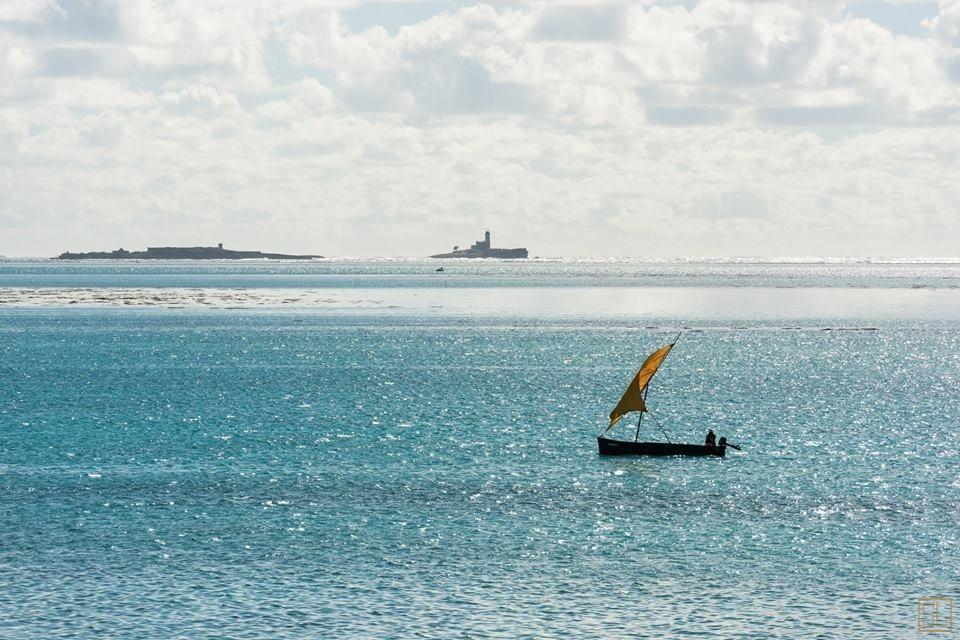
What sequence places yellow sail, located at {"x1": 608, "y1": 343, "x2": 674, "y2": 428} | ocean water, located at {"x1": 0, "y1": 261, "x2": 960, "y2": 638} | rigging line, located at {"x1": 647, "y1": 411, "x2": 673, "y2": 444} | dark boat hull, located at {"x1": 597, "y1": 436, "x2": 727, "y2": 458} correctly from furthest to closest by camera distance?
1. rigging line, located at {"x1": 647, "y1": 411, "x2": 673, "y2": 444}
2. yellow sail, located at {"x1": 608, "y1": 343, "x2": 674, "y2": 428}
3. dark boat hull, located at {"x1": 597, "y1": 436, "x2": 727, "y2": 458}
4. ocean water, located at {"x1": 0, "y1": 261, "x2": 960, "y2": 638}

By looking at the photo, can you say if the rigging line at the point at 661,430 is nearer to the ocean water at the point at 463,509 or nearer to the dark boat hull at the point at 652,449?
the ocean water at the point at 463,509

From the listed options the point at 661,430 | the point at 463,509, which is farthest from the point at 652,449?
the point at 463,509

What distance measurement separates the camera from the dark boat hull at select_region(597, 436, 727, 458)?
2692 inches

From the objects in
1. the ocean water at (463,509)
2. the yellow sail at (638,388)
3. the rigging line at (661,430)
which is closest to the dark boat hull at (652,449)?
the ocean water at (463,509)

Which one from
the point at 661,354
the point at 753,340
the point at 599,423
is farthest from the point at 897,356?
the point at 661,354

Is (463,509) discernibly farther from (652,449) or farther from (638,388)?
(638,388)

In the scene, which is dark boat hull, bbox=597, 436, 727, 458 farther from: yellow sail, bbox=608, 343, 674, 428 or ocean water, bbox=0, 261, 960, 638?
yellow sail, bbox=608, 343, 674, 428

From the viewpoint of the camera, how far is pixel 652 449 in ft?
226

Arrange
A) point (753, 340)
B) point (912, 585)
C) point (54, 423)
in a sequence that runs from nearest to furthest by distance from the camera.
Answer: point (912, 585)
point (54, 423)
point (753, 340)

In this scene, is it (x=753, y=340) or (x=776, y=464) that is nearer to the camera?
(x=776, y=464)

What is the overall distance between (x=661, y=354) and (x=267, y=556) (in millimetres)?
32957

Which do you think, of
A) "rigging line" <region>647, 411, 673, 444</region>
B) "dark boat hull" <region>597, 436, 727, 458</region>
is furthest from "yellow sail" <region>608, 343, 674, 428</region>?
"rigging line" <region>647, 411, 673, 444</region>

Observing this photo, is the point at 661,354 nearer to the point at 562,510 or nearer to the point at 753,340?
the point at 562,510

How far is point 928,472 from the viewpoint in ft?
206
